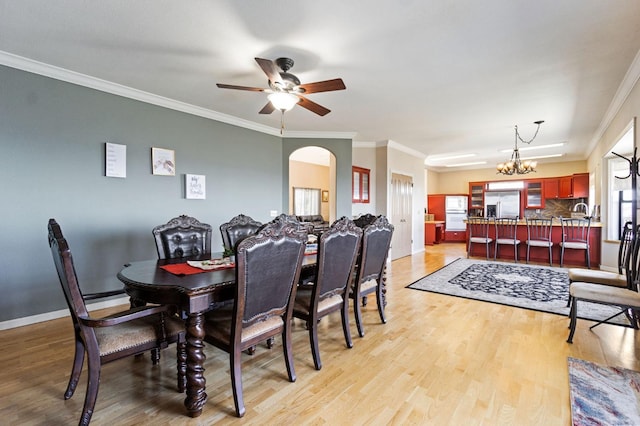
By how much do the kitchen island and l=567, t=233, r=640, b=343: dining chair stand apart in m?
3.71

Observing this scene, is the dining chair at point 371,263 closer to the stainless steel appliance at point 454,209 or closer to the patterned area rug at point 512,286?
the patterned area rug at point 512,286

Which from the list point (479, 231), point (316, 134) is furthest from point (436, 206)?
point (316, 134)

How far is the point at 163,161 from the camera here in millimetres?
4102

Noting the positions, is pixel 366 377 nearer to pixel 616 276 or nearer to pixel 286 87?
pixel 286 87

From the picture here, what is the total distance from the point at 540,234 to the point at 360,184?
13.2 ft

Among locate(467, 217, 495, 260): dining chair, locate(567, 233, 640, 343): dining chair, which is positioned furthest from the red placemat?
locate(467, 217, 495, 260): dining chair

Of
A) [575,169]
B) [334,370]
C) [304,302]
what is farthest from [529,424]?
[575,169]

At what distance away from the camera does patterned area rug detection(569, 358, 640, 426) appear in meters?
1.73

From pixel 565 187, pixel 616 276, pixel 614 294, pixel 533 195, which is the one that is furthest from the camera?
pixel 533 195

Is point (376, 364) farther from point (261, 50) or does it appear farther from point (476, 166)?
point (476, 166)

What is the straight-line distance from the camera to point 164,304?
1816 millimetres

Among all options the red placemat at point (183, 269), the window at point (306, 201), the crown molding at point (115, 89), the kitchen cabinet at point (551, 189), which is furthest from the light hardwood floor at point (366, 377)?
the kitchen cabinet at point (551, 189)

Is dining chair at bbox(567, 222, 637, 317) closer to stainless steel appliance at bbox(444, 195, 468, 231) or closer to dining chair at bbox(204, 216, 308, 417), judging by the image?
dining chair at bbox(204, 216, 308, 417)

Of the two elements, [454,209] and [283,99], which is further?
[454,209]
